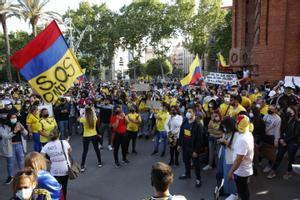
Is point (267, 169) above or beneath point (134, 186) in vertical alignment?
above

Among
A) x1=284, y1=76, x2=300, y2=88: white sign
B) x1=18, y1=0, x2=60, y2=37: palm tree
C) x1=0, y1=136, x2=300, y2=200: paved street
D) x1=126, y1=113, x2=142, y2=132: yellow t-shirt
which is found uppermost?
x1=18, y1=0, x2=60, y2=37: palm tree

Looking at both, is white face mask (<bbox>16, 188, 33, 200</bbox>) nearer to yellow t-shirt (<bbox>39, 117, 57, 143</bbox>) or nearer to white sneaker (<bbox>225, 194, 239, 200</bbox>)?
white sneaker (<bbox>225, 194, 239, 200</bbox>)

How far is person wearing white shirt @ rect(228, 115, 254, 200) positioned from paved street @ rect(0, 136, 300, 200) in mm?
1422

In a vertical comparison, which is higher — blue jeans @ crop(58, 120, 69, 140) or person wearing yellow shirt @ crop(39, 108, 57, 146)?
person wearing yellow shirt @ crop(39, 108, 57, 146)

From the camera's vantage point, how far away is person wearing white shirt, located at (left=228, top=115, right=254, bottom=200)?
5273 mm

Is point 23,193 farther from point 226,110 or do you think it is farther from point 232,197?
point 226,110

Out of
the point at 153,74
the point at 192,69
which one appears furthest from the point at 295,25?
the point at 153,74

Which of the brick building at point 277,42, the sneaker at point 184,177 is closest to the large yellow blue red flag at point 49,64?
the sneaker at point 184,177

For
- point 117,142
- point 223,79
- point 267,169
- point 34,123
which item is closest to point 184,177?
point 267,169

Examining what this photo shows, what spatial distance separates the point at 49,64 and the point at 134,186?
11.2ft

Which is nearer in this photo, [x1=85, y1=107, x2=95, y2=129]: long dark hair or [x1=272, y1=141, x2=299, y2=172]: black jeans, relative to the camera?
[x1=272, y1=141, x2=299, y2=172]: black jeans

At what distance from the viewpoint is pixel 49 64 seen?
780 cm

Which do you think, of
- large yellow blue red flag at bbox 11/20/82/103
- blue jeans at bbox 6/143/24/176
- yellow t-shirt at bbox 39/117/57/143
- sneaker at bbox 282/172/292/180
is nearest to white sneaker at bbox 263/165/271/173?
sneaker at bbox 282/172/292/180

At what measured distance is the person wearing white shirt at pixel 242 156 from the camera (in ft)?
17.3
